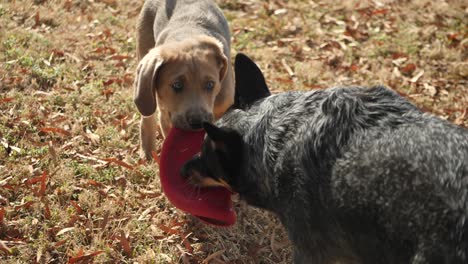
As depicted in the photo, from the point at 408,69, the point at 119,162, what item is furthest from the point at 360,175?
the point at 408,69

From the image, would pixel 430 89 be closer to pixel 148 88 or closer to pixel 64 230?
pixel 148 88

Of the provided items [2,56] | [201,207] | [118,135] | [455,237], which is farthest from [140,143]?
[455,237]

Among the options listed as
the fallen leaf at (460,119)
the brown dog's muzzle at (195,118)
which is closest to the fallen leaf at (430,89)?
the fallen leaf at (460,119)

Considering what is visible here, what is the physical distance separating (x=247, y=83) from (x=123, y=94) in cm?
293

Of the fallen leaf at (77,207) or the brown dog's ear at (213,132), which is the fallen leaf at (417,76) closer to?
the brown dog's ear at (213,132)

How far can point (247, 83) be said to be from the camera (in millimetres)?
4043

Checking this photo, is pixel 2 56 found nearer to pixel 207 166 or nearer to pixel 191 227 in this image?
pixel 191 227

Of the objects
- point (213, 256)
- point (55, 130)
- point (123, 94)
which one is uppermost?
point (55, 130)

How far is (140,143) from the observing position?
5.79 m

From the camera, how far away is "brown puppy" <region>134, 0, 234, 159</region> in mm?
5027

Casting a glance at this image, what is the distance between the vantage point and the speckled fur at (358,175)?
288cm

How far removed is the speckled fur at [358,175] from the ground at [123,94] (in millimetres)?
1348

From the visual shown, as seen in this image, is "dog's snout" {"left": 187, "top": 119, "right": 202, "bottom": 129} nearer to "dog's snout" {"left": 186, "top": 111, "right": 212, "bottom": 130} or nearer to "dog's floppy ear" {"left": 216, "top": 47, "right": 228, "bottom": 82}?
"dog's snout" {"left": 186, "top": 111, "right": 212, "bottom": 130}

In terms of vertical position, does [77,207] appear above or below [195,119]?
below
